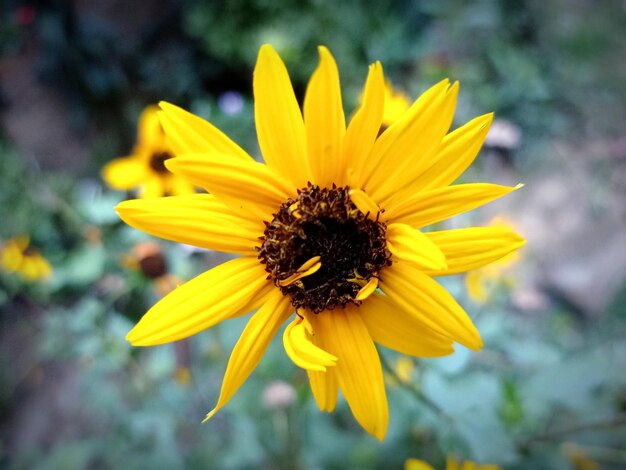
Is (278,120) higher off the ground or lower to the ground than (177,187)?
lower

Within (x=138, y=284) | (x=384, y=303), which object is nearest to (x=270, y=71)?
(x=384, y=303)

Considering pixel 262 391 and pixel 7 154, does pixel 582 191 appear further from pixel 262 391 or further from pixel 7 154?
pixel 7 154

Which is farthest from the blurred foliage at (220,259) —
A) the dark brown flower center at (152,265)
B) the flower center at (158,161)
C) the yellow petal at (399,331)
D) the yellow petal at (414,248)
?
the yellow petal at (414,248)

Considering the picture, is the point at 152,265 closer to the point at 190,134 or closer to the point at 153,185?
the point at 153,185

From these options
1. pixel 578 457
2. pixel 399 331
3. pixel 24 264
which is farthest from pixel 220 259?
pixel 399 331

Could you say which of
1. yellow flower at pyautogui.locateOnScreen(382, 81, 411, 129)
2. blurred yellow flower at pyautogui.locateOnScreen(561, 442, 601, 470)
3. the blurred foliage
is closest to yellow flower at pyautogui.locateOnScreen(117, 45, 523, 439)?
the blurred foliage

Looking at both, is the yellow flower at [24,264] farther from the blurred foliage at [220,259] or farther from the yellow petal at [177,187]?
the yellow petal at [177,187]
